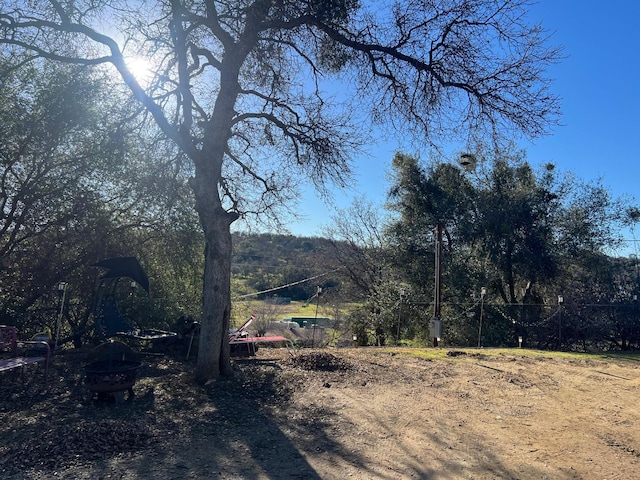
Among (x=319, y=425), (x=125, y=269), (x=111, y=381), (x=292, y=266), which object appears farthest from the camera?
(x=292, y=266)

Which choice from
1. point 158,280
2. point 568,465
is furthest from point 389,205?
point 568,465

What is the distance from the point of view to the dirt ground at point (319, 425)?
3803mm

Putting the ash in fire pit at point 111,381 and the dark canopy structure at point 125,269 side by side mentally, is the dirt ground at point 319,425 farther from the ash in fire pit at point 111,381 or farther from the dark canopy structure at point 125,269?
the dark canopy structure at point 125,269

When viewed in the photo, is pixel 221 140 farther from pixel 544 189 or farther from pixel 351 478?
pixel 544 189

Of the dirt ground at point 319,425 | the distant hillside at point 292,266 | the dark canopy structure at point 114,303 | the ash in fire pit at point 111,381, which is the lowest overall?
the dirt ground at point 319,425

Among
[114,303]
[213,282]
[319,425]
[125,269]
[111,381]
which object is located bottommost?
[319,425]

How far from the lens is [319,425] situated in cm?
497

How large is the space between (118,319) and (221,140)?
401 centimetres

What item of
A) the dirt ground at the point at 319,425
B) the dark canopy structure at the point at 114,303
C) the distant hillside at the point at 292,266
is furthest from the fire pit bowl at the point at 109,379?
the distant hillside at the point at 292,266

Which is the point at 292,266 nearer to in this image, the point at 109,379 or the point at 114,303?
the point at 114,303

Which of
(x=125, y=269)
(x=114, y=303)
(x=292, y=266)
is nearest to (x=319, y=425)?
(x=125, y=269)

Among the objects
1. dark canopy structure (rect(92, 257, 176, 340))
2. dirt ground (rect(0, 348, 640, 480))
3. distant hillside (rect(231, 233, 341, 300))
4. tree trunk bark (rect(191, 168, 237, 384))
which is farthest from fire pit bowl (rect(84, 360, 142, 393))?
distant hillside (rect(231, 233, 341, 300))

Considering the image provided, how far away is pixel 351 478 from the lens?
3637mm

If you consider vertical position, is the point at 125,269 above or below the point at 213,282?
above
